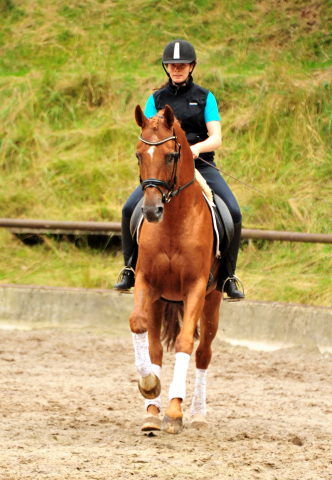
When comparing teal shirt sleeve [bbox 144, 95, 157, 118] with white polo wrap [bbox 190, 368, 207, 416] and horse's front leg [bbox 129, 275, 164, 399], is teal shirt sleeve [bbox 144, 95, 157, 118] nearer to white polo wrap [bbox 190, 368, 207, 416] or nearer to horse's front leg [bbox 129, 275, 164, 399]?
horse's front leg [bbox 129, 275, 164, 399]

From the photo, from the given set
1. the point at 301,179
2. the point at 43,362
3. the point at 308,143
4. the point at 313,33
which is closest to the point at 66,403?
the point at 43,362

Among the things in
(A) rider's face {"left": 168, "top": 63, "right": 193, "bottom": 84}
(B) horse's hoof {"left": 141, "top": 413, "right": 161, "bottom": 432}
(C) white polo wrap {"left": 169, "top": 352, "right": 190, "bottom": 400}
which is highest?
(A) rider's face {"left": 168, "top": 63, "right": 193, "bottom": 84}

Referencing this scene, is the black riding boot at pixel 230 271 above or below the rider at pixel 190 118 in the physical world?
below

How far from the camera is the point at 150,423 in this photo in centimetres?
484

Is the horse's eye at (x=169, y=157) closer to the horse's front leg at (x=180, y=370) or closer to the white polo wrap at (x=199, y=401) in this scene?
the horse's front leg at (x=180, y=370)

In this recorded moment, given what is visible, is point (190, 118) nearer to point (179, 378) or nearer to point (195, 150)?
point (195, 150)

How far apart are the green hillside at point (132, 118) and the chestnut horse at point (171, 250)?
178 inches

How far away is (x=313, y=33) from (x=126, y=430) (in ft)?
35.5

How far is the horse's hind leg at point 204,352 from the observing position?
17.9 feet

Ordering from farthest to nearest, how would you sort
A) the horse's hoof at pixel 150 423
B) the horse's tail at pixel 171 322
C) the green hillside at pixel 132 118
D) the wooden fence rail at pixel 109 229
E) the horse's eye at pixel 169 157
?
the green hillside at pixel 132 118, the wooden fence rail at pixel 109 229, the horse's tail at pixel 171 322, the horse's hoof at pixel 150 423, the horse's eye at pixel 169 157

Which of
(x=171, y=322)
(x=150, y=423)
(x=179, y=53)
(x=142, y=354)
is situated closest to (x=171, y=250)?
(x=142, y=354)

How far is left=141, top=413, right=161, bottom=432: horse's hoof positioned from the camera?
4801 mm

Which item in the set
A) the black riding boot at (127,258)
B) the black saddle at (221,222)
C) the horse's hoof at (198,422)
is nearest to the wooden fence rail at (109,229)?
the black saddle at (221,222)

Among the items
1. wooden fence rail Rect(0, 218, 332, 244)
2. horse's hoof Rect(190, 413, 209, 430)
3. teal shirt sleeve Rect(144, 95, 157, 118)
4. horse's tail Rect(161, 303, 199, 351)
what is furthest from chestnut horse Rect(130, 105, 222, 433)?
wooden fence rail Rect(0, 218, 332, 244)
